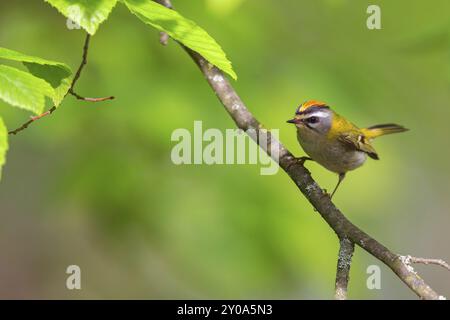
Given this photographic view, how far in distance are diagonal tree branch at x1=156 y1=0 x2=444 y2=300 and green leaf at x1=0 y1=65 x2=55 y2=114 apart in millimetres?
1367

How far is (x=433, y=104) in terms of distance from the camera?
9258 mm

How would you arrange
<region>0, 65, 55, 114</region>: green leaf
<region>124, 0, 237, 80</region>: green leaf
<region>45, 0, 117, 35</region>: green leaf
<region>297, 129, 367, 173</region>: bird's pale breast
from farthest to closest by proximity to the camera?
<region>297, 129, 367, 173</region>: bird's pale breast → <region>124, 0, 237, 80</region>: green leaf → <region>45, 0, 117, 35</region>: green leaf → <region>0, 65, 55, 114</region>: green leaf

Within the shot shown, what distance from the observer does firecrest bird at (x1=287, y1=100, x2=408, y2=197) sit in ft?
16.4

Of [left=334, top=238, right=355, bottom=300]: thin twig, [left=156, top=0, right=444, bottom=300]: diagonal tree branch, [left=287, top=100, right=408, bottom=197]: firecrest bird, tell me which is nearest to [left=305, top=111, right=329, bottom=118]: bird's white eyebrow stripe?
[left=287, top=100, right=408, bottom=197]: firecrest bird

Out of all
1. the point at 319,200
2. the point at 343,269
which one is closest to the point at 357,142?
the point at 319,200

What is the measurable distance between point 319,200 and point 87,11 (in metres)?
1.41

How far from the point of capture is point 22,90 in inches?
80.9

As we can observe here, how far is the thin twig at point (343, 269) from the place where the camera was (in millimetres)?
2589

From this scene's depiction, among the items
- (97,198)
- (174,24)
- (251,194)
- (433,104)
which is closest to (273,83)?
(251,194)

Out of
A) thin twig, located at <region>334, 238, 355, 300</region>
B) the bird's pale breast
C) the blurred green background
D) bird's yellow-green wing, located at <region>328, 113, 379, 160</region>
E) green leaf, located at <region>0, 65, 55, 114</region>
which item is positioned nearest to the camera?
green leaf, located at <region>0, 65, 55, 114</region>

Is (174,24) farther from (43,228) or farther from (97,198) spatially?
(43,228)

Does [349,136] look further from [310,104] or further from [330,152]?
[310,104]

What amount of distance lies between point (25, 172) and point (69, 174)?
3.88 meters

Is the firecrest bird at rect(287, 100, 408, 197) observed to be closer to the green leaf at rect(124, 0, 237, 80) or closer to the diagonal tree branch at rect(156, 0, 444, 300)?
the diagonal tree branch at rect(156, 0, 444, 300)
